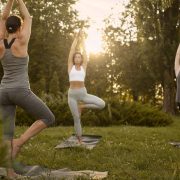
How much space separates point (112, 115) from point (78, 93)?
8095 millimetres

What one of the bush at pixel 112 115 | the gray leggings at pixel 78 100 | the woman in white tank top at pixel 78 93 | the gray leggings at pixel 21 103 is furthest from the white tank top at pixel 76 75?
the bush at pixel 112 115

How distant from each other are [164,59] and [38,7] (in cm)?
1870

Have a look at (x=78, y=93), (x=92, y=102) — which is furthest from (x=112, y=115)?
(x=78, y=93)

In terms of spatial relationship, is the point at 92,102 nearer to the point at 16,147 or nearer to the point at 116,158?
the point at 116,158

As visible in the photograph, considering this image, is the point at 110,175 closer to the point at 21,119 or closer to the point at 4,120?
the point at 4,120

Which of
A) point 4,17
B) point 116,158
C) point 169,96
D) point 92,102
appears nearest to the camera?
point 4,17

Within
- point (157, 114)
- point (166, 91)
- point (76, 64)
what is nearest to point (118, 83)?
point (166, 91)

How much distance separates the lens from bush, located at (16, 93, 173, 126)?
17.9 meters

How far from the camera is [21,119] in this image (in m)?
17.5

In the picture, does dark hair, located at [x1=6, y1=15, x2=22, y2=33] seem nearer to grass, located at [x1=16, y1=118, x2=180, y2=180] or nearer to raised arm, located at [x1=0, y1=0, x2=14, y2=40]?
raised arm, located at [x1=0, y1=0, x2=14, y2=40]

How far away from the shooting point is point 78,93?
10297mm

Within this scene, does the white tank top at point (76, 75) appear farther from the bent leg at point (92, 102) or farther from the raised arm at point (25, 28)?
the raised arm at point (25, 28)

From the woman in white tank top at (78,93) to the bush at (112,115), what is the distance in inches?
277

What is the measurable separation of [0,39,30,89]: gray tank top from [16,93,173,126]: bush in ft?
36.5
